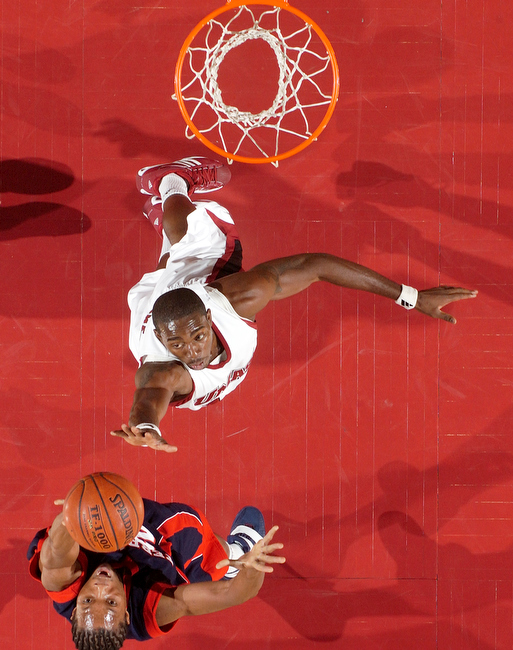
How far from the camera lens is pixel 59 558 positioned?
2955 millimetres

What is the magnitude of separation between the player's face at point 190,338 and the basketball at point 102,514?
31.2 inches

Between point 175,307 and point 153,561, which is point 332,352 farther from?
point 153,561

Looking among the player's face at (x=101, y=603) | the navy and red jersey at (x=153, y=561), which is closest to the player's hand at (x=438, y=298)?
the navy and red jersey at (x=153, y=561)

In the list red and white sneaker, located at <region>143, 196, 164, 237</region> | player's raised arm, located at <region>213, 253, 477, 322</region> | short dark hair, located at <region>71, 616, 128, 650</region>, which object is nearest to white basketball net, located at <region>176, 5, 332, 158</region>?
red and white sneaker, located at <region>143, 196, 164, 237</region>

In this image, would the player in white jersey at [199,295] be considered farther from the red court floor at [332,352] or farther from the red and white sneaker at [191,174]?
the red court floor at [332,352]

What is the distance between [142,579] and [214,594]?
0.50 m

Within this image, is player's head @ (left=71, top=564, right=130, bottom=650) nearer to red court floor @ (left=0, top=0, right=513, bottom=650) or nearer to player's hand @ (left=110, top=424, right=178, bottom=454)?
player's hand @ (left=110, top=424, right=178, bottom=454)

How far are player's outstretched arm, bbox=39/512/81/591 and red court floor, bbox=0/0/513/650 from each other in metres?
1.32

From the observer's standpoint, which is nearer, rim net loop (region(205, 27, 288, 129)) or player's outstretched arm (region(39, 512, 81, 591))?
player's outstretched arm (region(39, 512, 81, 591))

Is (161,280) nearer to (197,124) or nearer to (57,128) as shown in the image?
(197,124)

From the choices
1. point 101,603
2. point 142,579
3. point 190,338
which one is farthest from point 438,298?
point 101,603

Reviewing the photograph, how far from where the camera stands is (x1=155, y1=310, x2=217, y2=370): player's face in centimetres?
290

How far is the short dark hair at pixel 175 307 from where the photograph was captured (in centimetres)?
290

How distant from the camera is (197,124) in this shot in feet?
14.3
